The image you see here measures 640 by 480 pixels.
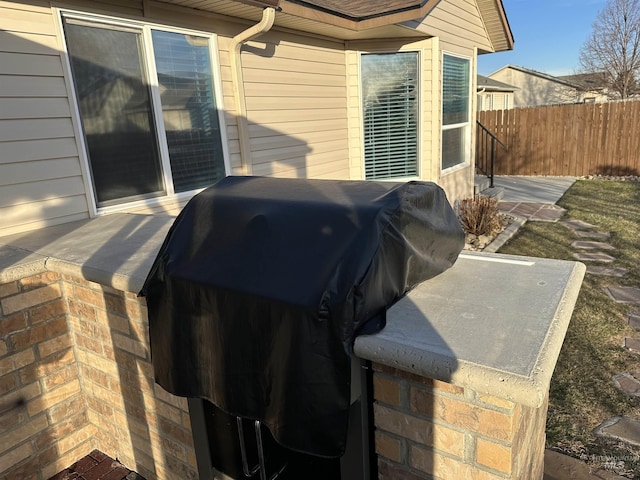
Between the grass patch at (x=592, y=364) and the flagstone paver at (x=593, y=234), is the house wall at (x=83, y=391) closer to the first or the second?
the grass patch at (x=592, y=364)

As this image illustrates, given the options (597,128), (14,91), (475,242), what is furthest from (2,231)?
(597,128)

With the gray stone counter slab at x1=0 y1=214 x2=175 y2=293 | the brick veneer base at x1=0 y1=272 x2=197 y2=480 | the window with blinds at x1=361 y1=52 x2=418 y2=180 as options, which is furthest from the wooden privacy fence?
the brick veneer base at x1=0 y1=272 x2=197 y2=480

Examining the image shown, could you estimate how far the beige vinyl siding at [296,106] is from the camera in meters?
4.86

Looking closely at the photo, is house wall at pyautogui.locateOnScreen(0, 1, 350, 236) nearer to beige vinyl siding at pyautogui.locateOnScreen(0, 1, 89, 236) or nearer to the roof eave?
beige vinyl siding at pyautogui.locateOnScreen(0, 1, 89, 236)

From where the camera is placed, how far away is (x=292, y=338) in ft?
4.23

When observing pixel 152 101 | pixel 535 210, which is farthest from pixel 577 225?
pixel 152 101

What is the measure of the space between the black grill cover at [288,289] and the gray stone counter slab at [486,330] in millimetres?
74

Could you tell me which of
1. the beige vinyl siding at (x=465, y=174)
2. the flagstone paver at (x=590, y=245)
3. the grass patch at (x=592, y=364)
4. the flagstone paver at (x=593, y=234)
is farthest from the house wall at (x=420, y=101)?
the flagstone paver at (x=593, y=234)

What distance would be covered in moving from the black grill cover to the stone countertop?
8 centimetres

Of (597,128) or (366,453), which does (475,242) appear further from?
(597,128)

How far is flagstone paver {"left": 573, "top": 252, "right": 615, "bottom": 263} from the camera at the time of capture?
5.55 m

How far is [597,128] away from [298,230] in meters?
13.9

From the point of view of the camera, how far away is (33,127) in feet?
10.1

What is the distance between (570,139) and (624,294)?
32.5 feet
